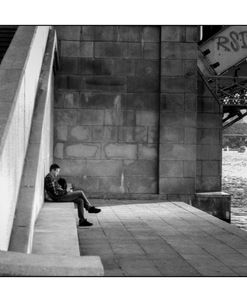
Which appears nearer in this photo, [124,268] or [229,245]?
[124,268]

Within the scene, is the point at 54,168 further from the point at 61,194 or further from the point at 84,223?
the point at 84,223

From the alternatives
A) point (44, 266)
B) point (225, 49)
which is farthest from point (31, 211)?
point (225, 49)

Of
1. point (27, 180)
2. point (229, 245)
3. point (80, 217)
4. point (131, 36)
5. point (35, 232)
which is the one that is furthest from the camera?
point (131, 36)

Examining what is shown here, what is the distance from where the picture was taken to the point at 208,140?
16.2 meters

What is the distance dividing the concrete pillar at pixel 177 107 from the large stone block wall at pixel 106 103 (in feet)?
0.78

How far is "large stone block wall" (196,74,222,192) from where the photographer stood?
16094 mm

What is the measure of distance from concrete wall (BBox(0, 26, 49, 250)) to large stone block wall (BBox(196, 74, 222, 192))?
24.8 feet

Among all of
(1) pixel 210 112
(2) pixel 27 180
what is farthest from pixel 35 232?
(1) pixel 210 112

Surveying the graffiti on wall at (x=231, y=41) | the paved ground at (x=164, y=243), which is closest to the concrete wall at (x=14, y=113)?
the paved ground at (x=164, y=243)

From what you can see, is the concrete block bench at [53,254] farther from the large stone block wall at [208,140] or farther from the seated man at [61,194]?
the large stone block wall at [208,140]

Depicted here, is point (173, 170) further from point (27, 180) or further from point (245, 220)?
point (27, 180)

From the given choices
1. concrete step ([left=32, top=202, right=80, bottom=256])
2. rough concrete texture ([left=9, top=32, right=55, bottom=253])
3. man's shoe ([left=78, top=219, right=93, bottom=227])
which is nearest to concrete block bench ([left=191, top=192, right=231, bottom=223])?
man's shoe ([left=78, top=219, right=93, bottom=227])

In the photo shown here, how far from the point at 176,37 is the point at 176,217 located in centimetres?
563

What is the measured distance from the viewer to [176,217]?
1219 cm
